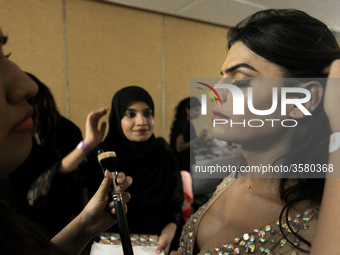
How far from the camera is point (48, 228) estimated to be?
0.57 metres

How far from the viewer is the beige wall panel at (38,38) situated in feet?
1.73

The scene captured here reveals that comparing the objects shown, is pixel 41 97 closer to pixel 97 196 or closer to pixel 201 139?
pixel 97 196

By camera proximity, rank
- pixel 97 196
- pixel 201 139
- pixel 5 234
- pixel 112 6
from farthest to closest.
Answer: pixel 201 139, pixel 112 6, pixel 97 196, pixel 5 234

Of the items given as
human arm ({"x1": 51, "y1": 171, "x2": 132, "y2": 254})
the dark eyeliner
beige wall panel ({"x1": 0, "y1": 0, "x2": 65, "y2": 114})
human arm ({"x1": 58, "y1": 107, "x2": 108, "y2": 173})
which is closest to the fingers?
human arm ({"x1": 51, "y1": 171, "x2": 132, "y2": 254})

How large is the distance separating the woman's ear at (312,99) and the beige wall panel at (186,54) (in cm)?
25

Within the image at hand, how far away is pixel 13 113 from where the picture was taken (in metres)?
0.41

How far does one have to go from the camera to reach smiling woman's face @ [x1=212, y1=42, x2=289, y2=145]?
525 millimetres

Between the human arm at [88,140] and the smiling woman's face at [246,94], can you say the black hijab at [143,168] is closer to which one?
the human arm at [88,140]

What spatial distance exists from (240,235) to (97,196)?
1.12 feet

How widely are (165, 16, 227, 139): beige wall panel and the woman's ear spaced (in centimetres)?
25

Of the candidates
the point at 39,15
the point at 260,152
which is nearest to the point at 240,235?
the point at 260,152

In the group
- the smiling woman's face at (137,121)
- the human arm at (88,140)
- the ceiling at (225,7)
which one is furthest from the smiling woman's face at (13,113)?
the ceiling at (225,7)

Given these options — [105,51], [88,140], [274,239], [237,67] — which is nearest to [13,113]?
[88,140]

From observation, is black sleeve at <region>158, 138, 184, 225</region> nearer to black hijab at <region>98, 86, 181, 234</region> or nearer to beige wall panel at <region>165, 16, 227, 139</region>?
black hijab at <region>98, 86, 181, 234</region>
